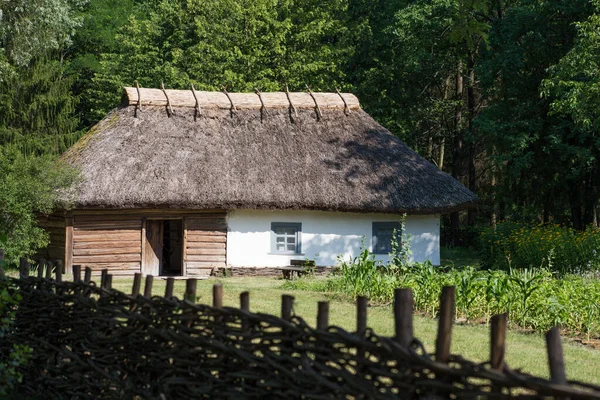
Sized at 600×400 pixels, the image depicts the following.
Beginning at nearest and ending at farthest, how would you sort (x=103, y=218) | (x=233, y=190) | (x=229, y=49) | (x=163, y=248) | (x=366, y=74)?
(x=103, y=218), (x=233, y=190), (x=163, y=248), (x=229, y=49), (x=366, y=74)

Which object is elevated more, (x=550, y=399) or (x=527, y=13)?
(x=527, y=13)

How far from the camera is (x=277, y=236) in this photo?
2219 cm

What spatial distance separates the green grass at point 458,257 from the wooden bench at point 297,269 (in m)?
5.04

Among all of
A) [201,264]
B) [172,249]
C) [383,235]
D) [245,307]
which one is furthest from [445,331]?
[172,249]

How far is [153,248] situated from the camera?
2175 cm

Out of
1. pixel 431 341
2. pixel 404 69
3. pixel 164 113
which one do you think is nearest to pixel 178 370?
pixel 431 341

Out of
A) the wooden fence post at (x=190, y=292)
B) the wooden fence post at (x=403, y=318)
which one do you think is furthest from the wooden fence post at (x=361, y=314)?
the wooden fence post at (x=190, y=292)

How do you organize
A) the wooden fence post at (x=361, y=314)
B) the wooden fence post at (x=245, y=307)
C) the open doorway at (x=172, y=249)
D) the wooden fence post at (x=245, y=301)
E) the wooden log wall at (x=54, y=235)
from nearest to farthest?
the wooden fence post at (x=361, y=314), the wooden fence post at (x=245, y=307), the wooden fence post at (x=245, y=301), the wooden log wall at (x=54, y=235), the open doorway at (x=172, y=249)

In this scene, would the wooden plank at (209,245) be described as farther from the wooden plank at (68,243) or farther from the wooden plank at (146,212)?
the wooden plank at (68,243)

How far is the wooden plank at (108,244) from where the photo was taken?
20.9m

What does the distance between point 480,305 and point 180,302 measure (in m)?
7.56

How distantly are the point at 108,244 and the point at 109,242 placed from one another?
6cm

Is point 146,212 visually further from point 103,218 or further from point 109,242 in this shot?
point 109,242

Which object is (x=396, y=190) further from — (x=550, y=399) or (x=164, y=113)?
(x=550, y=399)
